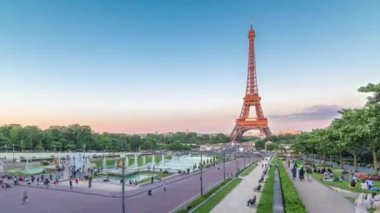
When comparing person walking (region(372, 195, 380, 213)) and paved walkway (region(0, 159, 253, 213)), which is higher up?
person walking (region(372, 195, 380, 213))

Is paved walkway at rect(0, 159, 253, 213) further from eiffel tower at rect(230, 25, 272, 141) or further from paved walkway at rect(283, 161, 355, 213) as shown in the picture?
eiffel tower at rect(230, 25, 272, 141)

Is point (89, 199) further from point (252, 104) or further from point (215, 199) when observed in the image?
point (252, 104)

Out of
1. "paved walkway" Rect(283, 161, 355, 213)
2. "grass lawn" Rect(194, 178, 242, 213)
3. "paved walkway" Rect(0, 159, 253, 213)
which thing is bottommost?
"paved walkway" Rect(0, 159, 253, 213)

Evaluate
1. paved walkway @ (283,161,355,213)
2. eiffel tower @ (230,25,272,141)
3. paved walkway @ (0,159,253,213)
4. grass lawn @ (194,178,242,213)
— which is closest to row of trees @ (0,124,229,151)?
eiffel tower @ (230,25,272,141)

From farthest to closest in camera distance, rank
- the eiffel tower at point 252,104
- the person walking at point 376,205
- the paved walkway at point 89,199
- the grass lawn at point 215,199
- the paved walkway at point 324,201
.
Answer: the eiffel tower at point 252,104
the paved walkway at point 89,199
the grass lawn at point 215,199
the paved walkway at point 324,201
the person walking at point 376,205

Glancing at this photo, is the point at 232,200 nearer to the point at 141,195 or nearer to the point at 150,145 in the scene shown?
the point at 141,195

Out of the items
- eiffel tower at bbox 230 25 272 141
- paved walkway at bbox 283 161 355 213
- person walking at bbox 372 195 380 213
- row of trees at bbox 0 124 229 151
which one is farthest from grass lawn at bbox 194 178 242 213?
eiffel tower at bbox 230 25 272 141

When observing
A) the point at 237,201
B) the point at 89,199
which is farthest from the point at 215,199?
the point at 89,199

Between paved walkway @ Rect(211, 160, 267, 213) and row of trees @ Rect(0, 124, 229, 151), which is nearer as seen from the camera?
paved walkway @ Rect(211, 160, 267, 213)

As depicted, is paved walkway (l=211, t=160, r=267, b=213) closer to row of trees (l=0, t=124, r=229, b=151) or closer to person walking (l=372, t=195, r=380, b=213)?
person walking (l=372, t=195, r=380, b=213)

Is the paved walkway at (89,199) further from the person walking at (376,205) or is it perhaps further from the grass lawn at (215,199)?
the person walking at (376,205)

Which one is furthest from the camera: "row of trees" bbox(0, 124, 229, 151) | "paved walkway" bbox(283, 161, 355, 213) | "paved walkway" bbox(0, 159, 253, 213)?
"row of trees" bbox(0, 124, 229, 151)

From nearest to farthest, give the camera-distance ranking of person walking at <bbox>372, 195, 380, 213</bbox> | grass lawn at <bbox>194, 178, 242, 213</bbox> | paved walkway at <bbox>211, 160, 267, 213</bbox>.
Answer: person walking at <bbox>372, 195, 380, 213</bbox> → paved walkway at <bbox>211, 160, 267, 213</bbox> → grass lawn at <bbox>194, 178, 242, 213</bbox>

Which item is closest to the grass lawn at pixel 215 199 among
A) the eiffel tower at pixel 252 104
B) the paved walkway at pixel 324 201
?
the paved walkway at pixel 324 201
